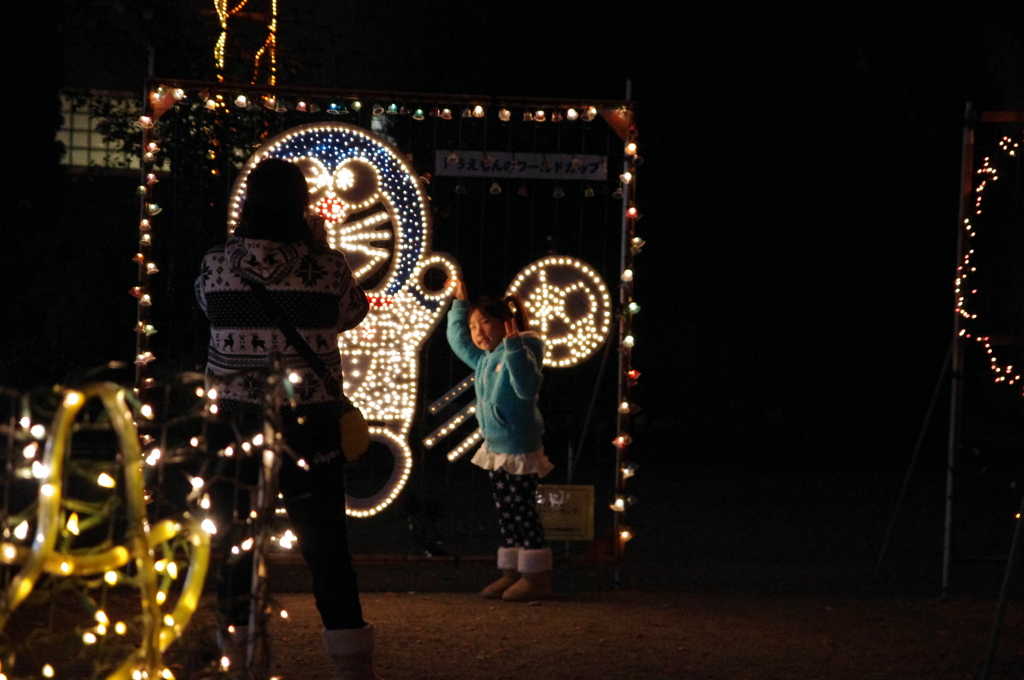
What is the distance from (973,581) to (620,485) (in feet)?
7.38

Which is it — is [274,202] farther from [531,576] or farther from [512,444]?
[531,576]

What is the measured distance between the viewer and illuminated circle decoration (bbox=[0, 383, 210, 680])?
8.02 ft

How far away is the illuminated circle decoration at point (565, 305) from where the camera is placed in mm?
7383

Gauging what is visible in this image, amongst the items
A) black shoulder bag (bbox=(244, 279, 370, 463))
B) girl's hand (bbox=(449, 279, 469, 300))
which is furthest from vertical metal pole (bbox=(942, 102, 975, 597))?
black shoulder bag (bbox=(244, 279, 370, 463))

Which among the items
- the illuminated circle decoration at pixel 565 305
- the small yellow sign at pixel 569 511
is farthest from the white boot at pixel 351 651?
the illuminated circle decoration at pixel 565 305

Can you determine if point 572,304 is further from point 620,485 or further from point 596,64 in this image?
point 596,64

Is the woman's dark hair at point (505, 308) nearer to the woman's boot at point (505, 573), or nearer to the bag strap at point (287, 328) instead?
the woman's boot at point (505, 573)

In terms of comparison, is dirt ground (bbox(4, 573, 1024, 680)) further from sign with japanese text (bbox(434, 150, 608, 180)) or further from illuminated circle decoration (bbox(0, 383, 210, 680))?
illuminated circle decoration (bbox(0, 383, 210, 680))

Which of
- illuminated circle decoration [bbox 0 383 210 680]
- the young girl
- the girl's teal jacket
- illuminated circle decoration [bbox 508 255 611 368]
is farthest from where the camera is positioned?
illuminated circle decoration [bbox 508 255 611 368]

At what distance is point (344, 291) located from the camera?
4.80 meters

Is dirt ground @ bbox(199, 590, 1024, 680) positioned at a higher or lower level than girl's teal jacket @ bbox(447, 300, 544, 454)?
lower

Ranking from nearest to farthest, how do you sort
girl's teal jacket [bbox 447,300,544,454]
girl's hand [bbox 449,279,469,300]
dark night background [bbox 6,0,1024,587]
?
girl's teal jacket [bbox 447,300,544,454] → girl's hand [bbox 449,279,469,300] → dark night background [bbox 6,0,1024,587]

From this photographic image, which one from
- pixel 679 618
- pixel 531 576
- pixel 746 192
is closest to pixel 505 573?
pixel 531 576

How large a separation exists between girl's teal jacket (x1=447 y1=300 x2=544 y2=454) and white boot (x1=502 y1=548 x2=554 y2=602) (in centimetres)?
52
